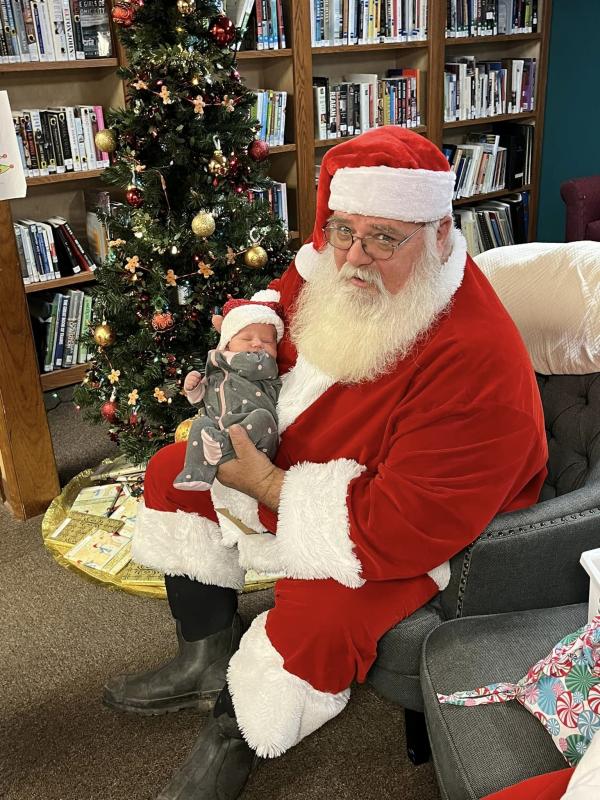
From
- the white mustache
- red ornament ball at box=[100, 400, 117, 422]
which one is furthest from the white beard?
red ornament ball at box=[100, 400, 117, 422]

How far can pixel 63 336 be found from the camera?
11.0 ft

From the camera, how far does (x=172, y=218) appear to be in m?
2.36

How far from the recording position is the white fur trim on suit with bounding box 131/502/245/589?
5.60 ft

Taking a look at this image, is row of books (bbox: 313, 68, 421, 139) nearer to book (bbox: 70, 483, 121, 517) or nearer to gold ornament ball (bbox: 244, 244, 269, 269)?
gold ornament ball (bbox: 244, 244, 269, 269)

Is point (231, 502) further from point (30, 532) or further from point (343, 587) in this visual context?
point (30, 532)

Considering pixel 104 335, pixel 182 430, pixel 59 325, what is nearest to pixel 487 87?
pixel 59 325

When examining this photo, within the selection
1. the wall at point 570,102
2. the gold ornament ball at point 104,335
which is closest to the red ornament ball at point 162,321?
the gold ornament ball at point 104,335

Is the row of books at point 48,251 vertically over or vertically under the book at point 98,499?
over

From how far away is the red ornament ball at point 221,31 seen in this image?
7.30 ft

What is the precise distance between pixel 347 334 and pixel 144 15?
4.17ft

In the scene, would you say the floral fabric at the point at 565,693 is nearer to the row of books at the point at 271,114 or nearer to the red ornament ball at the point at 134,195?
the red ornament ball at the point at 134,195

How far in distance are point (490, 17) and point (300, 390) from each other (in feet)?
11.1

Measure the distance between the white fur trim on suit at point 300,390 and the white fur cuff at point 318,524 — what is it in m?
0.17

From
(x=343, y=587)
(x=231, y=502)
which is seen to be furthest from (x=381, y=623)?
(x=231, y=502)
